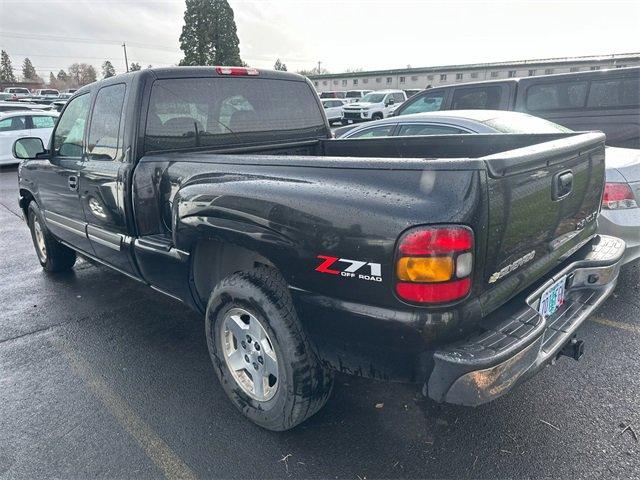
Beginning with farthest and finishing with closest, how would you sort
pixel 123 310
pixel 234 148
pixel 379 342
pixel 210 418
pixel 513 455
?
1. pixel 123 310
2. pixel 234 148
3. pixel 210 418
4. pixel 513 455
5. pixel 379 342

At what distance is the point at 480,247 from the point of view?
1.76 meters

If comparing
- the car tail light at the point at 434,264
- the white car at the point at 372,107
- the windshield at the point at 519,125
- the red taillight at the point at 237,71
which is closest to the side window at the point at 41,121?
the red taillight at the point at 237,71

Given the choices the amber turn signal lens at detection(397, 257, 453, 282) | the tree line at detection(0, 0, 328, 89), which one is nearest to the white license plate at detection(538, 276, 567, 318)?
the amber turn signal lens at detection(397, 257, 453, 282)

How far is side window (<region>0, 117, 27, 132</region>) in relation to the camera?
1298cm

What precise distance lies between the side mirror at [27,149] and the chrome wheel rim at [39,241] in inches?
38.3

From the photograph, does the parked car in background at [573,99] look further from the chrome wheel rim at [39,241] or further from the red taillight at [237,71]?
the chrome wheel rim at [39,241]

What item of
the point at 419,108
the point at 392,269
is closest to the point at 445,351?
the point at 392,269

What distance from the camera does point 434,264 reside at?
5.62ft

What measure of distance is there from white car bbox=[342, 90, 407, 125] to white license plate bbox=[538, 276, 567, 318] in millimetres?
21154

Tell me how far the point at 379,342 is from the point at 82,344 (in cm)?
270

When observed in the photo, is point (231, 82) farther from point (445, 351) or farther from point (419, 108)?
point (419, 108)

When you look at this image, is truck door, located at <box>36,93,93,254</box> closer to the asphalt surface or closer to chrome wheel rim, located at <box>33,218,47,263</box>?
chrome wheel rim, located at <box>33,218,47,263</box>

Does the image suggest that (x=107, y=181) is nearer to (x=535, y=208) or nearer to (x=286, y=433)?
(x=286, y=433)

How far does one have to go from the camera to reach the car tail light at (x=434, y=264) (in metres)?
1.70
